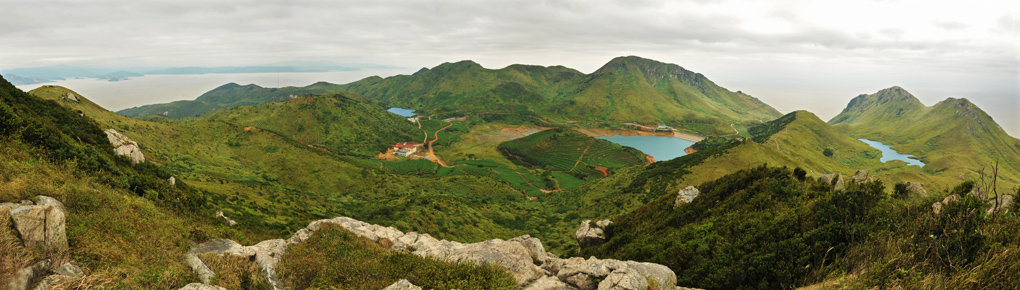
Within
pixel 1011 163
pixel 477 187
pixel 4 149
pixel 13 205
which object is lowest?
pixel 477 187

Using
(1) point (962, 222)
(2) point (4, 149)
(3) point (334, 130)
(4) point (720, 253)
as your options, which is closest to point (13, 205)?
(2) point (4, 149)

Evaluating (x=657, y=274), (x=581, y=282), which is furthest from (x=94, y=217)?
(x=657, y=274)

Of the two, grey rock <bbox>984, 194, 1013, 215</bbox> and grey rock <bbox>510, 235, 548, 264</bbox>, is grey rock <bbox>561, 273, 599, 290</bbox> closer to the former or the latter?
grey rock <bbox>510, 235, 548, 264</bbox>

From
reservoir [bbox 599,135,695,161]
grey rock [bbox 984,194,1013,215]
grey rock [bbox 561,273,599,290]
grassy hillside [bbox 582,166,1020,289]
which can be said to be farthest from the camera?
reservoir [bbox 599,135,695,161]

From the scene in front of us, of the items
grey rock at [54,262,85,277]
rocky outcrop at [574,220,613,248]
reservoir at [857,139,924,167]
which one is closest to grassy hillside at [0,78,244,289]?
grey rock at [54,262,85,277]

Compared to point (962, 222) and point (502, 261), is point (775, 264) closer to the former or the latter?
point (962, 222)

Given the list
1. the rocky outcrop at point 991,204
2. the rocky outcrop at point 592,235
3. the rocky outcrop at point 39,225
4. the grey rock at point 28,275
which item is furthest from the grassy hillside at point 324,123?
the rocky outcrop at point 991,204
